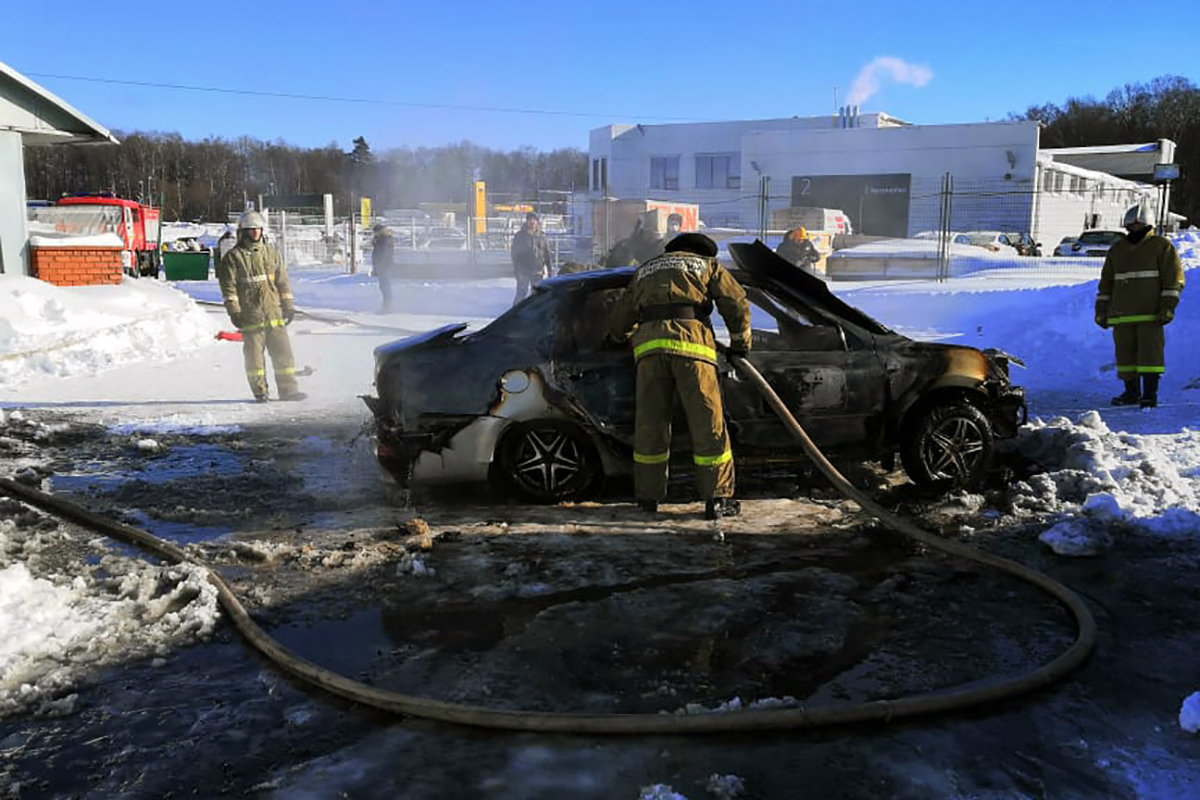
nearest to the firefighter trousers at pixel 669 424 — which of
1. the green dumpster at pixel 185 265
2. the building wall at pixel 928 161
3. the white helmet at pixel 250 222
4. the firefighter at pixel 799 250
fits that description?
the white helmet at pixel 250 222

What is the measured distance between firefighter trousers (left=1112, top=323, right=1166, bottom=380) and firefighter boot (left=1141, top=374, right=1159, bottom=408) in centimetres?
6

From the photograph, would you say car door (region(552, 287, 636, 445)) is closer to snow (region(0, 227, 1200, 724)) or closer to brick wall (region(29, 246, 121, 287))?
snow (region(0, 227, 1200, 724))

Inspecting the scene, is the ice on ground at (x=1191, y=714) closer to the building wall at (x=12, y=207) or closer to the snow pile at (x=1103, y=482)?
the snow pile at (x=1103, y=482)

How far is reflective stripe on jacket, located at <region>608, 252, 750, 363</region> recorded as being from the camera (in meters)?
5.13

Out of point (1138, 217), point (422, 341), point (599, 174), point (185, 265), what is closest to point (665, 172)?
point (599, 174)

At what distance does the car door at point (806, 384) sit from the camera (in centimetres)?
555

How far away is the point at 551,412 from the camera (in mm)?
5426

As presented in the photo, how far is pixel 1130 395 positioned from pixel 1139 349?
0.41m

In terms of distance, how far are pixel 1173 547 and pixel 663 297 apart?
2.91m

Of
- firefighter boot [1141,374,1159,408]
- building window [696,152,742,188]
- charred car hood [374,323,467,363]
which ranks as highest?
building window [696,152,742,188]

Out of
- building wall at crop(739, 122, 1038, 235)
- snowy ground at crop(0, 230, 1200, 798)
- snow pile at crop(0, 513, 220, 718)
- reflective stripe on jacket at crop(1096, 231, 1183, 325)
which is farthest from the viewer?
building wall at crop(739, 122, 1038, 235)

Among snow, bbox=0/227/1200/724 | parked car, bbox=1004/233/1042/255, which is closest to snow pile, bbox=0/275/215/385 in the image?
snow, bbox=0/227/1200/724

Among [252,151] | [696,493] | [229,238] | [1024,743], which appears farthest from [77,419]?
[252,151]

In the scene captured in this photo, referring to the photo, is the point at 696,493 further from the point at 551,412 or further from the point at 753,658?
the point at 753,658
